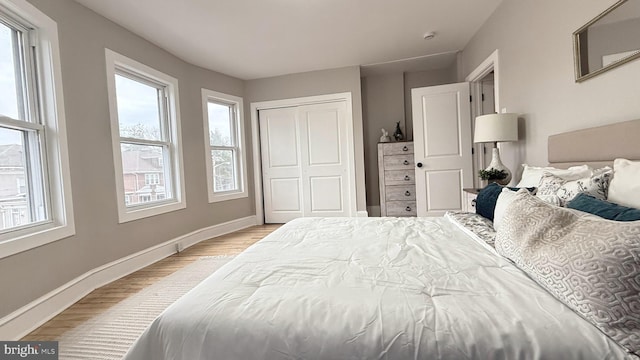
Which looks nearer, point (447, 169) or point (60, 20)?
point (60, 20)

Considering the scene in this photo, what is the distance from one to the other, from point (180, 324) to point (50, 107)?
233cm

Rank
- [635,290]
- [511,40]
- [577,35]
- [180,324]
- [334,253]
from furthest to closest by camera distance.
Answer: [511,40], [577,35], [334,253], [180,324], [635,290]

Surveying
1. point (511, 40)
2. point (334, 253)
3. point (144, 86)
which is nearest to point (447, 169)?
point (511, 40)

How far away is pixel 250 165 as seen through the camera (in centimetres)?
470

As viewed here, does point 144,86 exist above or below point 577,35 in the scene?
above

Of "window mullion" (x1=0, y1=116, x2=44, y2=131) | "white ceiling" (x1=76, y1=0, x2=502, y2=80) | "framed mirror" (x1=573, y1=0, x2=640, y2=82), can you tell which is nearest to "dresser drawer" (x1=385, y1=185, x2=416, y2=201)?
"white ceiling" (x1=76, y1=0, x2=502, y2=80)

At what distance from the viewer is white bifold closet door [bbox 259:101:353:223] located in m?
4.46

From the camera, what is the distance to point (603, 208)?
1.03 metres

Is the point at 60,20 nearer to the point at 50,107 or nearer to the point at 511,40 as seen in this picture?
the point at 50,107

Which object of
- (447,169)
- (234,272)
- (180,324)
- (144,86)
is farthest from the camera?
(447,169)

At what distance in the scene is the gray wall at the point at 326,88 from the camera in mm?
4250

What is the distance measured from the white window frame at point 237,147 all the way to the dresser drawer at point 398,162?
Result: 91.2 inches

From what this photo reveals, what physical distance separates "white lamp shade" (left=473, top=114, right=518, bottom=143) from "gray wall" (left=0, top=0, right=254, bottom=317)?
11.6 feet

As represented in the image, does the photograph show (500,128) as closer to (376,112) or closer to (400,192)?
(400,192)
